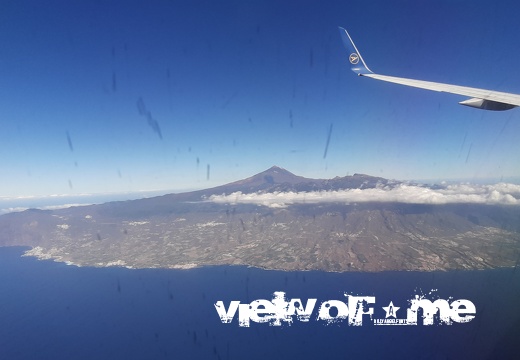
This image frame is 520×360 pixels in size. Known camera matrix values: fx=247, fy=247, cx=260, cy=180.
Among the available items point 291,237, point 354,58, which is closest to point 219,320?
point 354,58

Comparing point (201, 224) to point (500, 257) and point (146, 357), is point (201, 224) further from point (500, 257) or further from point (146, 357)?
point (500, 257)

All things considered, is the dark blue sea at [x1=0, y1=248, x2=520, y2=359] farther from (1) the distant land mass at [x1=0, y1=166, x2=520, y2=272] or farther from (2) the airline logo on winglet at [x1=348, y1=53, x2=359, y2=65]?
(2) the airline logo on winglet at [x1=348, y1=53, x2=359, y2=65]

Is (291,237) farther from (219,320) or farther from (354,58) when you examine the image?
(354,58)

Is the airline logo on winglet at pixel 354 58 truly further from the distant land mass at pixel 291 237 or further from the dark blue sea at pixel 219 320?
the distant land mass at pixel 291 237

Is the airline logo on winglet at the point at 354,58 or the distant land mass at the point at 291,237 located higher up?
the airline logo on winglet at the point at 354,58

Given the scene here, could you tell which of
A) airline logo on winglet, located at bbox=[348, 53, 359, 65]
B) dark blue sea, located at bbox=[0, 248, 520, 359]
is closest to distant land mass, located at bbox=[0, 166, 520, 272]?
dark blue sea, located at bbox=[0, 248, 520, 359]

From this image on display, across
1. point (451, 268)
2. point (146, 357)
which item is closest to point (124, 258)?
point (146, 357)

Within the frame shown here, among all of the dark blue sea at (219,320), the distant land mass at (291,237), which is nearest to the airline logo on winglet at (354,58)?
the dark blue sea at (219,320)
